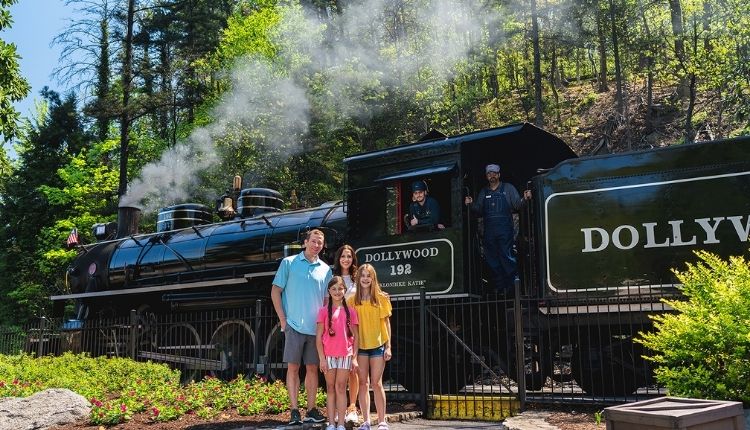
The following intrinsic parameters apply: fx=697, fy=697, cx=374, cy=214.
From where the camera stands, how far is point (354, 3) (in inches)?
1414

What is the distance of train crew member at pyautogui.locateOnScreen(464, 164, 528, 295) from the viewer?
27.3 ft

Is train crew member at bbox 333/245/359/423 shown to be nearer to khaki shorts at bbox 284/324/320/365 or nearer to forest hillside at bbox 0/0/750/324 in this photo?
khaki shorts at bbox 284/324/320/365

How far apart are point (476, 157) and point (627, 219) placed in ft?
6.71

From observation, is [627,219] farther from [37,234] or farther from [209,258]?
[37,234]

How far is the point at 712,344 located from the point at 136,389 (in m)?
6.25

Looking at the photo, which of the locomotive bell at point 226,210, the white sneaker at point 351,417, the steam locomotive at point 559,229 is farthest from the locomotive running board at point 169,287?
the white sneaker at point 351,417

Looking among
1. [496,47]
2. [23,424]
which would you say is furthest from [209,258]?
[496,47]

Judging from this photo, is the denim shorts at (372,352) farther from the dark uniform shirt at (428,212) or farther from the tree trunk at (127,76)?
the tree trunk at (127,76)

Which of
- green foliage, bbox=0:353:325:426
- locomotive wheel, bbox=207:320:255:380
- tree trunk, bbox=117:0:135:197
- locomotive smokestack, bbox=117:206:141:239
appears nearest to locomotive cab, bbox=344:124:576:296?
green foliage, bbox=0:353:325:426

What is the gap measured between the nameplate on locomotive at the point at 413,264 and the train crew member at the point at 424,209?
211 mm

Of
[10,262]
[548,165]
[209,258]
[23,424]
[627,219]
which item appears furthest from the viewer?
[10,262]

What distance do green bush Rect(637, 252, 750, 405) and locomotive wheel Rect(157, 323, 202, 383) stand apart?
7.75 m

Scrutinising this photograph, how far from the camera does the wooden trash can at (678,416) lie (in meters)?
3.42

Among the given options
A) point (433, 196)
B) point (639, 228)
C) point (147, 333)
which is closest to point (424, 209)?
point (433, 196)
